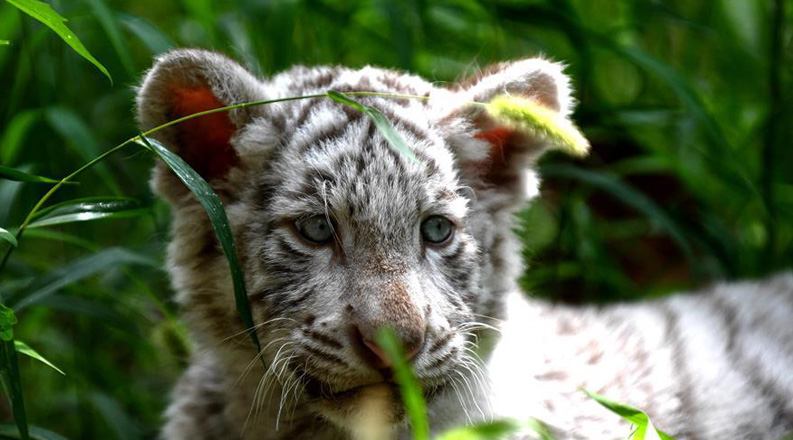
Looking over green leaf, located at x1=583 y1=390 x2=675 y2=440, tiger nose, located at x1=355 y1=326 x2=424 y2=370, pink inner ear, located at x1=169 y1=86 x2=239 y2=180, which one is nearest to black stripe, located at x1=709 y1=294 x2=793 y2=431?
green leaf, located at x1=583 y1=390 x2=675 y2=440

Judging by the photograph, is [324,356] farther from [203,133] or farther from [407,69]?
[407,69]

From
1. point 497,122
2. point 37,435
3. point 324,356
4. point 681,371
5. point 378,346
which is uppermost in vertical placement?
point 497,122

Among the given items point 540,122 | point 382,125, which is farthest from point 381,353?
point 540,122

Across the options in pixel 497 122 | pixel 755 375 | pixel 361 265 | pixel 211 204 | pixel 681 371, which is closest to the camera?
pixel 211 204

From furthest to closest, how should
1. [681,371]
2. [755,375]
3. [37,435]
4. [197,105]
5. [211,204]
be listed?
[755,375]
[681,371]
[197,105]
[37,435]
[211,204]

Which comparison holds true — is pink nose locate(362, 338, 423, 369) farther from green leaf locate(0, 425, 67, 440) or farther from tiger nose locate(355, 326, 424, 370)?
green leaf locate(0, 425, 67, 440)

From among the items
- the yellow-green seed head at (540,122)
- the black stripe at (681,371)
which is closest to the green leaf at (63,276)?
the yellow-green seed head at (540,122)
